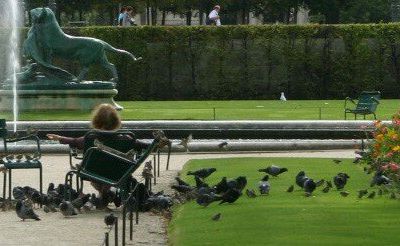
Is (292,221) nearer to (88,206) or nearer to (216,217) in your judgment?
(216,217)

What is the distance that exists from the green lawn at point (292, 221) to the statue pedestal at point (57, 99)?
18.0 metres

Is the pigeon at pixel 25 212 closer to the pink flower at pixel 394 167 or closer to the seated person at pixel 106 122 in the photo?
the seated person at pixel 106 122

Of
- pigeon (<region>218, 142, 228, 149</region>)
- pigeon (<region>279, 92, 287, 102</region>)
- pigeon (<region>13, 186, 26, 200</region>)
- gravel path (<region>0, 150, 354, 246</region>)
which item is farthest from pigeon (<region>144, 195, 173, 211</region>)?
pigeon (<region>279, 92, 287, 102</region>)

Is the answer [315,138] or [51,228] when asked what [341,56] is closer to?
[315,138]

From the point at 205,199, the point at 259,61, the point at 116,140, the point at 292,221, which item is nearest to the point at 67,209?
the point at 116,140

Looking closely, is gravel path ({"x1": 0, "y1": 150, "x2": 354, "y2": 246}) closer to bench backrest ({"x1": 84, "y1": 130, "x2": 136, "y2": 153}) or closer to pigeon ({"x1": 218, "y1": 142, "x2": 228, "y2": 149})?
bench backrest ({"x1": 84, "y1": 130, "x2": 136, "y2": 153})

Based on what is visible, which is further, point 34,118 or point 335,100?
point 335,100

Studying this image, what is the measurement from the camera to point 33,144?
90.4ft

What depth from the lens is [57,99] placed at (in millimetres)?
36000

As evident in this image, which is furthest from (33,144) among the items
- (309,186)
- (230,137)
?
(309,186)

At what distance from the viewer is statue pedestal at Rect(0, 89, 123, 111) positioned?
35.6 meters

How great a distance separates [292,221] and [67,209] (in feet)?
8.29

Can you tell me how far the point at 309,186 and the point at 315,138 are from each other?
11885 millimetres

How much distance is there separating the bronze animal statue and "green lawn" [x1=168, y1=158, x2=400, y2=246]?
18.1 meters
